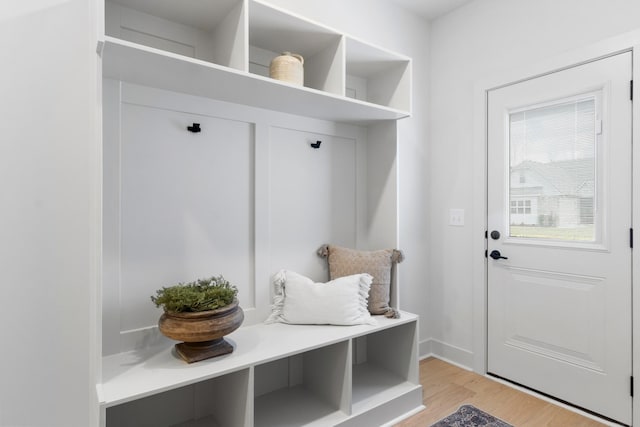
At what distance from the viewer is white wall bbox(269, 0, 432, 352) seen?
218 cm

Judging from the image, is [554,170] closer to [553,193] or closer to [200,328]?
[553,193]

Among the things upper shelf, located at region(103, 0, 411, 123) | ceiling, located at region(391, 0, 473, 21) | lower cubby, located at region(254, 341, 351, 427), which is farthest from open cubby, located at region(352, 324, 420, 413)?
ceiling, located at region(391, 0, 473, 21)

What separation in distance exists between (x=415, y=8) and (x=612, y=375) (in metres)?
2.50

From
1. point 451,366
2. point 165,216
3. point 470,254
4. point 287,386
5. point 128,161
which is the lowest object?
point 451,366

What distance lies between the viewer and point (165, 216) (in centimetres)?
142

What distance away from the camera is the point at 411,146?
7.71 ft

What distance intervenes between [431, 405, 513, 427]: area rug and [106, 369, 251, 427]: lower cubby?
1.00m

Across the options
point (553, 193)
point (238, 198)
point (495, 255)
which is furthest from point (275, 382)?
point (553, 193)

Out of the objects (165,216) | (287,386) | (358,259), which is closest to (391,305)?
(358,259)

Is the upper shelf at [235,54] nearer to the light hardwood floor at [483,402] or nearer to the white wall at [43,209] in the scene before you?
the white wall at [43,209]

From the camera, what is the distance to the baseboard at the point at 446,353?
2236mm

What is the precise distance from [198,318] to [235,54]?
1020 mm

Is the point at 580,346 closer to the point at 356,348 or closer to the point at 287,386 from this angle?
the point at 356,348

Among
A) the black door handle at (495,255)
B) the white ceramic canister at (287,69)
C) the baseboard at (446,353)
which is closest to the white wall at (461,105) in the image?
the baseboard at (446,353)
